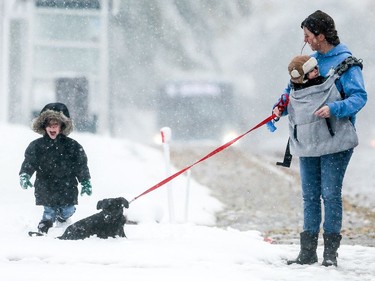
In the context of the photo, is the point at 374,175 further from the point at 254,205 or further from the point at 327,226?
the point at 327,226

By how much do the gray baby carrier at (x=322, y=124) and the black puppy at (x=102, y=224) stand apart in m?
1.61

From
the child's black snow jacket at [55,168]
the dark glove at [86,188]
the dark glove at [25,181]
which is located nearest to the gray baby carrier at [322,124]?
the dark glove at [86,188]

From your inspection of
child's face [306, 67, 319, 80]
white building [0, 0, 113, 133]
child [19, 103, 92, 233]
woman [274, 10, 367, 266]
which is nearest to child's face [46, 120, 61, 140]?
child [19, 103, 92, 233]

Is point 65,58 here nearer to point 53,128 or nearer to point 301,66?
point 53,128

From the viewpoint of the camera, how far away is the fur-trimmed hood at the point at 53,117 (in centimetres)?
671

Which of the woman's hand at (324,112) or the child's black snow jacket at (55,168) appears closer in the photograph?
the woman's hand at (324,112)

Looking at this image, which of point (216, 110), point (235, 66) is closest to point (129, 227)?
point (216, 110)

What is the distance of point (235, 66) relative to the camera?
217 feet

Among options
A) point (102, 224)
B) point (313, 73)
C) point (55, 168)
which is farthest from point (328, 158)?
point (55, 168)

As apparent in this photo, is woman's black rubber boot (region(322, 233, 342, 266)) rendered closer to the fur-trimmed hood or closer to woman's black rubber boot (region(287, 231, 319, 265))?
woman's black rubber boot (region(287, 231, 319, 265))

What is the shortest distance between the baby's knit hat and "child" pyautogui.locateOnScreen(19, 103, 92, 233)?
6.92ft

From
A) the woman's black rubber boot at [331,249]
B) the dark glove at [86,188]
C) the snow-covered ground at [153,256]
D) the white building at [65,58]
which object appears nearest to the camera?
the snow-covered ground at [153,256]

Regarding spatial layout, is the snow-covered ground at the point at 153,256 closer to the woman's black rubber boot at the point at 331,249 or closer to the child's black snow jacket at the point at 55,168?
the woman's black rubber boot at the point at 331,249

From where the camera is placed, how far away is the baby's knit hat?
18.4ft
